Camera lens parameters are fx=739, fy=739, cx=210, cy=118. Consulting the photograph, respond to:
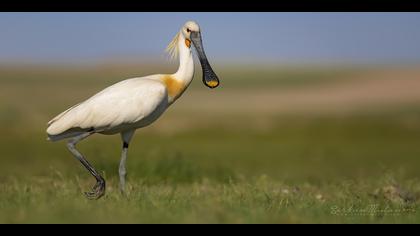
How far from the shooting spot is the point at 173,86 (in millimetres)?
9328

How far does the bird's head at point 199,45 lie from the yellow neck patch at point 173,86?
620 millimetres

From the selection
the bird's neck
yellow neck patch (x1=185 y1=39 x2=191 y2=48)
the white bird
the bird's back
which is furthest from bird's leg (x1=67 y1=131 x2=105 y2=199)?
yellow neck patch (x1=185 y1=39 x2=191 y2=48)

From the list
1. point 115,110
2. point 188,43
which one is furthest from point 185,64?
point 115,110

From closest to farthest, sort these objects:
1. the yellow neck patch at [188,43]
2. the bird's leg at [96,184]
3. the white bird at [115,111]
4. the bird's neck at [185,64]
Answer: the bird's leg at [96,184] → the white bird at [115,111] → the bird's neck at [185,64] → the yellow neck patch at [188,43]

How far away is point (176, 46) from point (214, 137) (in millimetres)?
24308

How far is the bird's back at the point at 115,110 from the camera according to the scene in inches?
345

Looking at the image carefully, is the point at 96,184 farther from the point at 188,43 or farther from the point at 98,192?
the point at 188,43

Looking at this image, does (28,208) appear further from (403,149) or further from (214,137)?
(214,137)

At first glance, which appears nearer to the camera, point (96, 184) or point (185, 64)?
point (96, 184)

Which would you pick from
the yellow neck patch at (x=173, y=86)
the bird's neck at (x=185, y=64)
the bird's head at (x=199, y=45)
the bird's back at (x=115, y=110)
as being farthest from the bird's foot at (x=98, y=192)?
the bird's head at (x=199, y=45)

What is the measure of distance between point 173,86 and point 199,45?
85 cm

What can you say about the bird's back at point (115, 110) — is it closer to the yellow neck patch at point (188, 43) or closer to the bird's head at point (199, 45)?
the yellow neck patch at point (188, 43)
